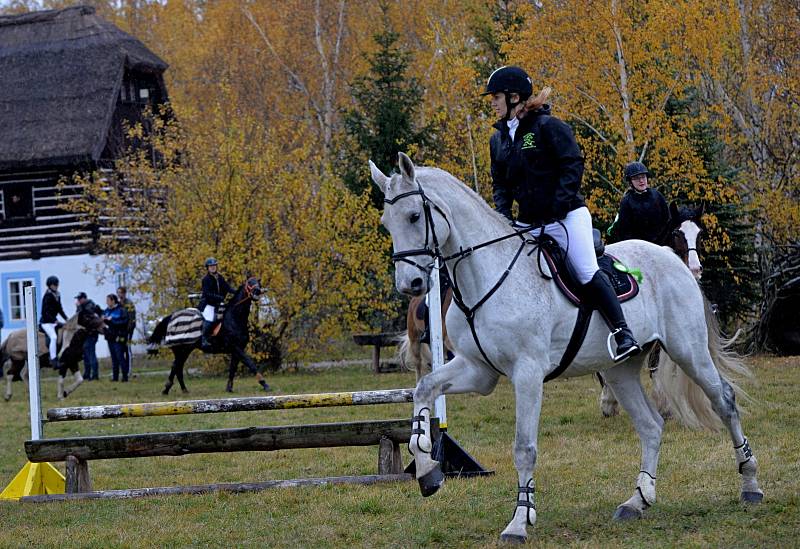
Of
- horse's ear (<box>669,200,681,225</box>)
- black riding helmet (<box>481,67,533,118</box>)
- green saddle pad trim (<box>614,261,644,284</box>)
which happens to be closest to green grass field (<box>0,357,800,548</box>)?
green saddle pad trim (<box>614,261,644,284</box>)

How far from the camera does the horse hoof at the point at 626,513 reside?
712 cm

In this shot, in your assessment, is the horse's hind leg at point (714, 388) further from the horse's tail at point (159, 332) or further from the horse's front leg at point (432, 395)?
the horse's tail at point (159, 332)

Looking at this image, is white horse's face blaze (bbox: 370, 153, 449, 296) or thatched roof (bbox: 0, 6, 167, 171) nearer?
white horse's face blaze (bbox: 370, 153, 449, 296)

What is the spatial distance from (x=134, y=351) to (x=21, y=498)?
27.6 m

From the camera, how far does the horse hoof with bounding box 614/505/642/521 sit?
712 centimetres

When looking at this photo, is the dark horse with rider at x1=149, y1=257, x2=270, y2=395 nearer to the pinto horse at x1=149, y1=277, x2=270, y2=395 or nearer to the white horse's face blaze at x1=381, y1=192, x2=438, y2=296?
the pinto horse at x1=149, y1=277, x2=270, y2=395

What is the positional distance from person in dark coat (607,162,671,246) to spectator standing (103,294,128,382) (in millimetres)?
15393

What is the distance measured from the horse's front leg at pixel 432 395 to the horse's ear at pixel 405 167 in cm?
123

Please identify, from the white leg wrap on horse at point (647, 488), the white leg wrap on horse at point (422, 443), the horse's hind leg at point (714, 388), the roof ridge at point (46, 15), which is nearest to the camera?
the white leg wrap on horse at point (422, 443)

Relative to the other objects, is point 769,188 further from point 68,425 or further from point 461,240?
point 461,240

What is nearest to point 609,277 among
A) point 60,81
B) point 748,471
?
point 748,471

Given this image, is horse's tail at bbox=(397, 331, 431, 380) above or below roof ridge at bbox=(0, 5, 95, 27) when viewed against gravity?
below

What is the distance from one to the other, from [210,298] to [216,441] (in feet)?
38.9

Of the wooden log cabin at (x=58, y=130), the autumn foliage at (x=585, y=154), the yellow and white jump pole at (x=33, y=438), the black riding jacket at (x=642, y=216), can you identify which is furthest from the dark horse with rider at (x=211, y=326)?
the wooden log cabin at (x=58, y=130)
